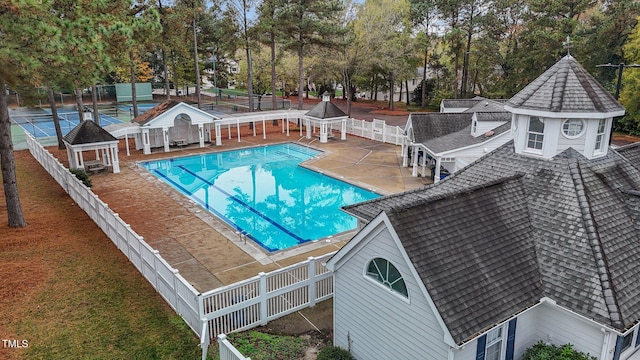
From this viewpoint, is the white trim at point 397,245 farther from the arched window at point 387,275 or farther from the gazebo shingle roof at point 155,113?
the gazebo shingle roof at point 155,113

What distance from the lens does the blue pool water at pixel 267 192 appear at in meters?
18.0

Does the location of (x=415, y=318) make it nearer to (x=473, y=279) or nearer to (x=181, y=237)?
(x=473, y=279)

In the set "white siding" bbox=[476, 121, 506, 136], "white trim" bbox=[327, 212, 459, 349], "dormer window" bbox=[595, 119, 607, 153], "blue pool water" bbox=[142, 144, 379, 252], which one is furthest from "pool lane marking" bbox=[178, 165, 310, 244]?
"white siding" bbox=[476, 121, 506, 136]

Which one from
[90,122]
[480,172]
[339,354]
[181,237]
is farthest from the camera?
[90,122]

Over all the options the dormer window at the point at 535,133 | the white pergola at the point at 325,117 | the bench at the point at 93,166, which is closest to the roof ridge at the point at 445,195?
the dormer window at the point at 535,133

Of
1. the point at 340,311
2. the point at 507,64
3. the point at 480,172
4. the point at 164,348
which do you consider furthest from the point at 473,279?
the point at 507,64

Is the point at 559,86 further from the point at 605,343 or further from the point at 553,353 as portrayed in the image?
the point at 553,353

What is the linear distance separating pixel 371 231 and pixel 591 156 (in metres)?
6.22

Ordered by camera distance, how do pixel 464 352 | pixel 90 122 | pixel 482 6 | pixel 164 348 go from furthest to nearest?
pixel 482 6 → pixel 90 122 → pixel 164 348 → pixel 464 352

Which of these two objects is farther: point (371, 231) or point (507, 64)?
point (507, 64)

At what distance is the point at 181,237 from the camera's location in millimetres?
15664

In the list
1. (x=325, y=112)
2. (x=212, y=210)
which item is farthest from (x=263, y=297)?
(x=325, y=112)

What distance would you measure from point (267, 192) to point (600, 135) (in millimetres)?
15835

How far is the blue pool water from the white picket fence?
14.5ft
